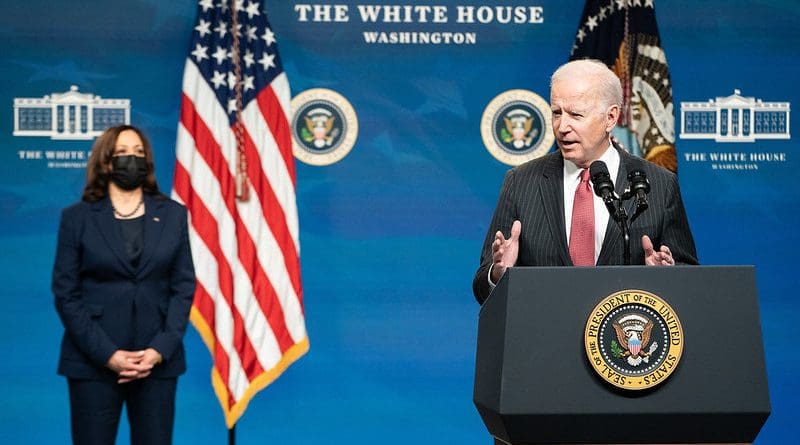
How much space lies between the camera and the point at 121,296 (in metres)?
3.87

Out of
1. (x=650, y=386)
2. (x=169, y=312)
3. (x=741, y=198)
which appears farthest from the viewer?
(x=741, y=198)

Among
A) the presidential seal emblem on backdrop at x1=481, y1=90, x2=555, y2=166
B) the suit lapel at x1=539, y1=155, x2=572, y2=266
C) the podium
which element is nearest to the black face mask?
the presidential seal emblem on backdrop at x1=481, y1=90, x2=555, y2=166

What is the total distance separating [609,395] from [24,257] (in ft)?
13.0

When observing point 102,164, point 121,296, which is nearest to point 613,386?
point 121,296

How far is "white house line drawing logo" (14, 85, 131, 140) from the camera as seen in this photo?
513 centimetres

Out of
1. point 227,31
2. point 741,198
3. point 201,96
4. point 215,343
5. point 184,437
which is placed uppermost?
point 227,31

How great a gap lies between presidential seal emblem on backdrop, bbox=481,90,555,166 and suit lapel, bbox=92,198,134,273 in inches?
79.5

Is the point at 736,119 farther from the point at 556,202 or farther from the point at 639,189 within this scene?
the point at 639,189

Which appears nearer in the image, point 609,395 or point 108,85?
point 609,395

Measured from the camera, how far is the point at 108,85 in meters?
5.14

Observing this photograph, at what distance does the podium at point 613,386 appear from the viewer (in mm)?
1802

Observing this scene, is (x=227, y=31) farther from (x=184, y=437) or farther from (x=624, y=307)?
(x=624, y=307)

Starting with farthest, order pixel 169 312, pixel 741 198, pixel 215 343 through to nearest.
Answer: pixel 741 198, pixel 215 343, pixel 169 312

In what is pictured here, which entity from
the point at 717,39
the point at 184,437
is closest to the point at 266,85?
the point at 184,437
